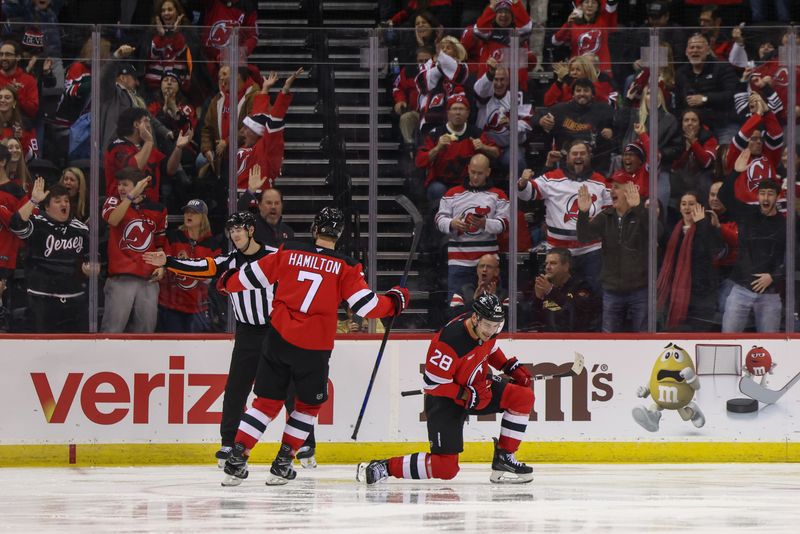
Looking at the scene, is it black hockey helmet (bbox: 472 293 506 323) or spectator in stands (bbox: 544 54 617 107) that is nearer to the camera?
black hockey helmet (bbox: 472 293 506 323)

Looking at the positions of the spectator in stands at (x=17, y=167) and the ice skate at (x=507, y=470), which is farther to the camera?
the spectator in stands at (x=17, y=167)

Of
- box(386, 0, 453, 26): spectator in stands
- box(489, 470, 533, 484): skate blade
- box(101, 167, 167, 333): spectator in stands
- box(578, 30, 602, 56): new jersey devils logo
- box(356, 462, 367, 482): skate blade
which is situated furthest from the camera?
box(386, 0, 453, 26): spectator in stands

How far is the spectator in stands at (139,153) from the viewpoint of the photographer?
26.2ft

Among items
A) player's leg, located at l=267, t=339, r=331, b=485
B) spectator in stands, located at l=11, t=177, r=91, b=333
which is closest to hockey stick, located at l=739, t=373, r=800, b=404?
player's leg, located at l=267, t=339, r=331, b=485

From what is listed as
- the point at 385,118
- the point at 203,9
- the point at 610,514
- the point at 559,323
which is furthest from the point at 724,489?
the point at 203,9

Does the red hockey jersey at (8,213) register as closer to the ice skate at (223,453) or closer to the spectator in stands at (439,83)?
the ice skate at (223,453)

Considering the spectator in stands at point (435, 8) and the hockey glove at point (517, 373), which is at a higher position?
the spectator in stands at point (435, 8)

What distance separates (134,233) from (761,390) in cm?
383

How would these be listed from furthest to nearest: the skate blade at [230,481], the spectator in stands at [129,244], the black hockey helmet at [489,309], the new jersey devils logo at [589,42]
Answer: the new jersey devils logo at [589,42], the spectator in stands at [129,244], the skate blade at [230,481], the black hockey helmet at [489,309]

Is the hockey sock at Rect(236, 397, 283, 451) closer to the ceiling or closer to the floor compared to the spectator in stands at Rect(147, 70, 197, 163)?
closer to the floor

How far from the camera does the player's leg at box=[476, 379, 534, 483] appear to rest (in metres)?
6.85

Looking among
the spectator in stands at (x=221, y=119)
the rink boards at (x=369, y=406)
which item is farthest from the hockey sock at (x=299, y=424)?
the spectator in stands at (x=221, y=119)

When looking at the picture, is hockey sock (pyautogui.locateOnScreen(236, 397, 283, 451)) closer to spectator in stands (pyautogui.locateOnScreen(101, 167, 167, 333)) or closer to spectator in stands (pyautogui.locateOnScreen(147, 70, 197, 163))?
spectator in stands (pyautogui.locateOnScreen(101, 167, 167, 333))

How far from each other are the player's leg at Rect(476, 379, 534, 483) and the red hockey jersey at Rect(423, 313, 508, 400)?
0.77 ft
